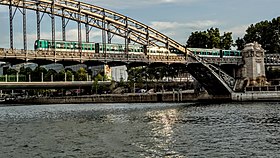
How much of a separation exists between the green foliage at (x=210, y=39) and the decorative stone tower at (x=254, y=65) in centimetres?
2349

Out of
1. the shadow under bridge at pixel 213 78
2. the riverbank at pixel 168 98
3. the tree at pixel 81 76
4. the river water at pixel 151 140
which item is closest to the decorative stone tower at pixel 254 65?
the shadow under bridge at pixel 213 78

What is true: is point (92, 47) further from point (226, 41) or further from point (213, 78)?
point (226, 41)

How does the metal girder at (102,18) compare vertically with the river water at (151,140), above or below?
above

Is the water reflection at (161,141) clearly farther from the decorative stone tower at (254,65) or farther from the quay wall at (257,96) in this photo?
the decorative stone tower at (254,65)

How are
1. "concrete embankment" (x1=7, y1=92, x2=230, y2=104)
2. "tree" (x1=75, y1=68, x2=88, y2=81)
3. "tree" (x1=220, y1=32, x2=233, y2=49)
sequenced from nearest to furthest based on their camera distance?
1. "concrete embankment" (x1=7, y1=92, x2=230, y2=104)
2. "tree" (x1=220, y1=32, x2=233, y2=49)
3. "tree" (x1=75, y1=68, x2=88, y2=81)

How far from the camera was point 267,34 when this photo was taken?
119500 mm

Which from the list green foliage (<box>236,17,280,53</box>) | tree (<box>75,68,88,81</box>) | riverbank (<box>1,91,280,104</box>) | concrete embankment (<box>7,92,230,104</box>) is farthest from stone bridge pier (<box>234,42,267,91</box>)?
tree (<box>75,68,88,81</box>)

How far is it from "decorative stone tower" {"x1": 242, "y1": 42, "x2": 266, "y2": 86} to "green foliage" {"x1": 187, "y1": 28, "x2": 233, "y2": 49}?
2349 cm

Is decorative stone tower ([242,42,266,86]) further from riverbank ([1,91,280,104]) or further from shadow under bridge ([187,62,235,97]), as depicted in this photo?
riverbank ([1,91,280,104])

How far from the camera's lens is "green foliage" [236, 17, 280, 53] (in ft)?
391

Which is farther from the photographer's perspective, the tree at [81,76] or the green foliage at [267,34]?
the tree at [81,76]

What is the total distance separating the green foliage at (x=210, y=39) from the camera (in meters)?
123

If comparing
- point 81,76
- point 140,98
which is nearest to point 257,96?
point 140,98

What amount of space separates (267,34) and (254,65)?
82.6 ft
